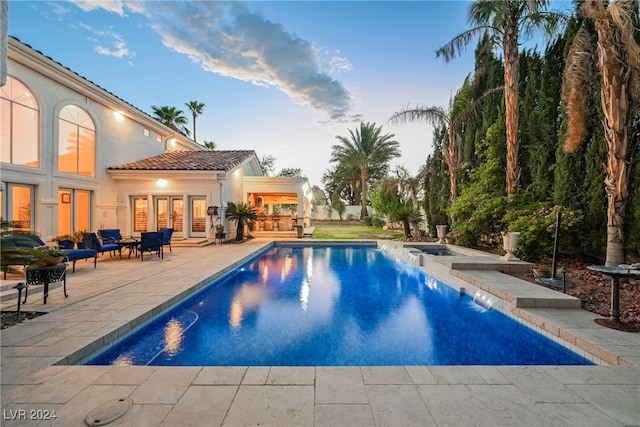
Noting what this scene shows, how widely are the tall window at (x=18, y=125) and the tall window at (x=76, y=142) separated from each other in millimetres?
986

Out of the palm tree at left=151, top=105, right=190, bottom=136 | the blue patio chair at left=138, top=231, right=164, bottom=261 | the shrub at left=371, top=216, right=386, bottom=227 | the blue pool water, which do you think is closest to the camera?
the blue pool water

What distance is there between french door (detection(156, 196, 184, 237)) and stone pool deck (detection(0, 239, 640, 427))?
10505 mm

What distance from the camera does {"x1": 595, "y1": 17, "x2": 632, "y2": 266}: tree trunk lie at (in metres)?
5.88

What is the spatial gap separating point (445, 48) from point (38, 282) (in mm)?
13589

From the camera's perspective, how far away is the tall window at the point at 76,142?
10.5m

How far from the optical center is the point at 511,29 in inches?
377

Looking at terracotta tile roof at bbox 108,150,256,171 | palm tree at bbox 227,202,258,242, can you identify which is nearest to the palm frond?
terracotta tile roof at bbox 108,150,256,171

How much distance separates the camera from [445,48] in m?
11.0

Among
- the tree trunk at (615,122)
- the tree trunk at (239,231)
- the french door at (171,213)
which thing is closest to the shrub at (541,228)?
the tree trunk at (615,122)

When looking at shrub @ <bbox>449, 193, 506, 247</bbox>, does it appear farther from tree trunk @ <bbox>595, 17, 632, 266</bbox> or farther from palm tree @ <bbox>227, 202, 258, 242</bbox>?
palm tree @ <bbox>227, 202, 258, 242</bbox>

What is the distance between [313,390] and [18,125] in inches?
462

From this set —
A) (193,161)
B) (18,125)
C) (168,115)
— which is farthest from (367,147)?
(18,125)

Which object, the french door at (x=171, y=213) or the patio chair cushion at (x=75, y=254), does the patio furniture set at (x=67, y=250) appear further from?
the french door at (x=171, y=213)

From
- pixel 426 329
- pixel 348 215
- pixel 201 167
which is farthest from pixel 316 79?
pixel 426 329
